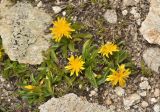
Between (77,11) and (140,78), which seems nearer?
(140,78)

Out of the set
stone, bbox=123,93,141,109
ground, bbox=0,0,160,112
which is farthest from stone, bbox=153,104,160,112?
stone, bbox=123,93,141,109

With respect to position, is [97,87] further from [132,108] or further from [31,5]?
[31,5]

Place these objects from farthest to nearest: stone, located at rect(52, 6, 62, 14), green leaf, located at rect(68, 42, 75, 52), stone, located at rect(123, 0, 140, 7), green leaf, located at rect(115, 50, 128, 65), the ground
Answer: stone, located at rect(52, 6, 62, 14) → stone, located at rect(123, 0, 140, 7) → green leaf, located at rect(68, 42, 75, 52) → green leaf, located at rect(115, 50, 128, 65) → the ground

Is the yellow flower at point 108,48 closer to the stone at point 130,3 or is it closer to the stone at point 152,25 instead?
the stone at point 152,25

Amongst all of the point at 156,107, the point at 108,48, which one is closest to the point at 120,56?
the point at 108,48

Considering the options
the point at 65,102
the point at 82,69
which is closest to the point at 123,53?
the point at 82,69

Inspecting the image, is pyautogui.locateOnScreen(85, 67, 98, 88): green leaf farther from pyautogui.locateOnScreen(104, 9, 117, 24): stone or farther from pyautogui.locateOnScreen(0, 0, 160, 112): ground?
pyautogui.locateOnScreen(104, 9, 117, 24): stone

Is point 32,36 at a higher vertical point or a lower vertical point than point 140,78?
higher

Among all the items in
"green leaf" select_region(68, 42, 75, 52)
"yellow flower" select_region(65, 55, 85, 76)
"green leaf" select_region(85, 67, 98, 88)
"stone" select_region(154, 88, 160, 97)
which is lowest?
"stone" select_region(154, 88, 160, 97)
